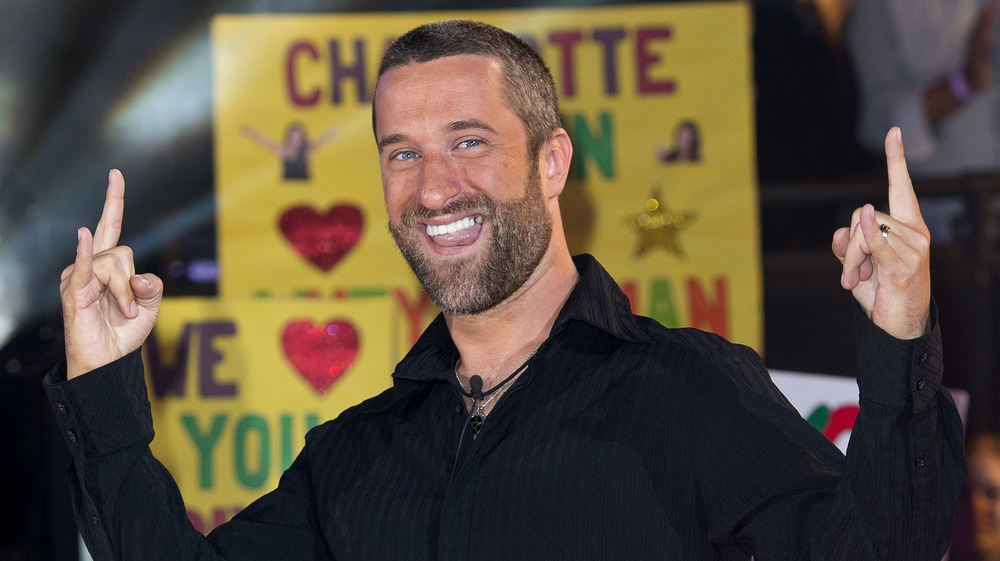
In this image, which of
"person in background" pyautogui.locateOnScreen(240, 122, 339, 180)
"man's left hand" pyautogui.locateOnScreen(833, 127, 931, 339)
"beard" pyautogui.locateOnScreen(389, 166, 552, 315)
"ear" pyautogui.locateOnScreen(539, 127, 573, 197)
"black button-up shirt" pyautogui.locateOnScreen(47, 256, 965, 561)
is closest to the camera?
"man's left hand" pyautogui.locateOnScreen(833, 127, 931, 339)

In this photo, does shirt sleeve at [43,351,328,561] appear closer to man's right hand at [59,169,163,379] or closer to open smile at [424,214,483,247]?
man's right hand at [59,169,163,379]

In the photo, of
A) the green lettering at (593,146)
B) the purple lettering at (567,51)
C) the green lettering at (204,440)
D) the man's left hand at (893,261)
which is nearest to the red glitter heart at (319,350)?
the green lettering at (204,440)

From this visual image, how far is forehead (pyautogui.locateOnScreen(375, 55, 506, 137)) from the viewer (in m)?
1.75

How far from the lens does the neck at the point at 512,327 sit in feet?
5.78

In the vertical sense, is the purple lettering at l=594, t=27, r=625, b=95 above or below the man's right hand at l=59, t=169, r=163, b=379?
above

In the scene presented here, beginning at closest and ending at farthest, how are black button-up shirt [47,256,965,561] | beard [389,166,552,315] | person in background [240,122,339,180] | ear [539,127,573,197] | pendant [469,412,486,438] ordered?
black button-up shirt [47,256,965,561], pendant [469,412,486,438], beard [389,166,552,315], ear [539,127,573,197], person in background [240,122,339,180]

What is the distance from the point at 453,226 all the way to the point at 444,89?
0.78ft

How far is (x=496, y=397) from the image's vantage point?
171 cm

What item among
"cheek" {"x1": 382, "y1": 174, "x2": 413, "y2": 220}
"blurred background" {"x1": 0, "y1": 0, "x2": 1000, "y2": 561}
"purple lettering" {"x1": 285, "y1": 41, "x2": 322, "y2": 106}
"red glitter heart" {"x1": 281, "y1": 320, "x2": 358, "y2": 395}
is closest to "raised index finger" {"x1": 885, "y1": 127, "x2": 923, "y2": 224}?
"cheek" {"x1": 382, "y1": 174, "x2": 413, "y2": 220}

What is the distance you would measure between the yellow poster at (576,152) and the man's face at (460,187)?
1.21 metres

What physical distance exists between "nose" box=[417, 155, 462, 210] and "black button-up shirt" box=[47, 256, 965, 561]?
0.89ft

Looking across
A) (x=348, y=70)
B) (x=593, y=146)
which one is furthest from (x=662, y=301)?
(x=348, y=70)

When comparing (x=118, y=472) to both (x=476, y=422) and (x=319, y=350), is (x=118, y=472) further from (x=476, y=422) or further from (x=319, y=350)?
(x=319, y=350)

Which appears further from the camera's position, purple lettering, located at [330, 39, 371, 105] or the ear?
purple lettering, located at [330, 39, 371, 105]
